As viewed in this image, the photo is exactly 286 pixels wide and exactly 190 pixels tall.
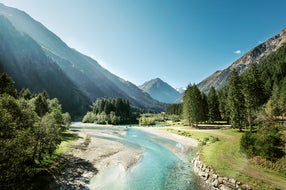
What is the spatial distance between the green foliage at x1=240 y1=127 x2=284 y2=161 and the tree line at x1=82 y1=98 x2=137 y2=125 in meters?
127

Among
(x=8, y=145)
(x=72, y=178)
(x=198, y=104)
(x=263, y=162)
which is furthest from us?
(x=198, y=104)

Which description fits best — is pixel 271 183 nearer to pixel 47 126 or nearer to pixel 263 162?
pixel 263 162

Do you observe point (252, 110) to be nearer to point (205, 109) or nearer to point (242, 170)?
point (205, 109)

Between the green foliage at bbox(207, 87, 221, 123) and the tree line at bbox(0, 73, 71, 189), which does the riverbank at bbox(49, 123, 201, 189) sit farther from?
the green foliage at bbox(207, 87, 221, 123)

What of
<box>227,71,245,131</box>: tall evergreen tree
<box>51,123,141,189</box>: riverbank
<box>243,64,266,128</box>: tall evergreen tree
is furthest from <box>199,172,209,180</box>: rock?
<box>227,71,245,131</box>: tall evergreen tree

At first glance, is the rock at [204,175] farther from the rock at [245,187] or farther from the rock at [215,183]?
the rock at [245,187]

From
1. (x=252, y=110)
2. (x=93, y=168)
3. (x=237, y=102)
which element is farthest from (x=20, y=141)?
(x=252, y=110)

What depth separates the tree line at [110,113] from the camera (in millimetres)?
158500

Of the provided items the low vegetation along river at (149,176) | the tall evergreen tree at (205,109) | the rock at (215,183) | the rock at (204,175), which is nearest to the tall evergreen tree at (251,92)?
the low vegetation along river at (149,176)

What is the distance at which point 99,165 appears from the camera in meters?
37.1

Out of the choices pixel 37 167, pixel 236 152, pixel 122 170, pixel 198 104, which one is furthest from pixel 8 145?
pixel 198 104

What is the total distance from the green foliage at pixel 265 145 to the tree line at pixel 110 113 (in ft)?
416

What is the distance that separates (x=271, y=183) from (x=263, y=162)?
7777 millimetres

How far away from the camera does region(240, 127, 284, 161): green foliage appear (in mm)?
31812
